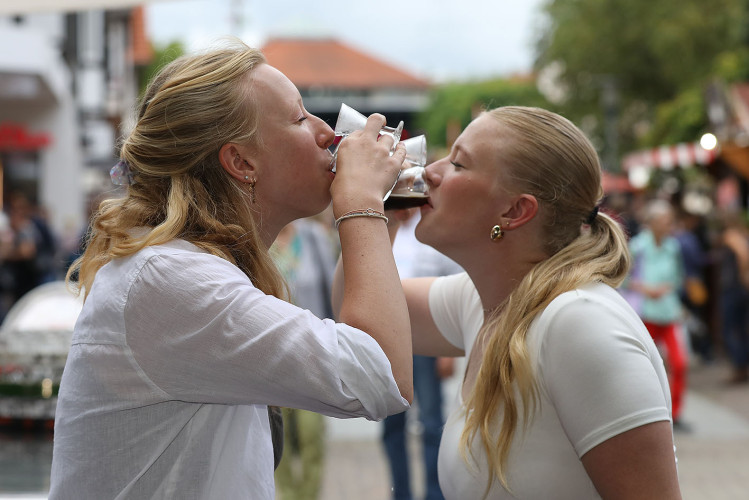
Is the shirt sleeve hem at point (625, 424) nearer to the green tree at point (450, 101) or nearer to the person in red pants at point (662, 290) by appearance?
the person in red pants at point (662, 290)

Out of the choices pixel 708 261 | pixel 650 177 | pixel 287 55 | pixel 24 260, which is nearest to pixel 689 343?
pixel 708 261

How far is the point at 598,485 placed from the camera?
6.24 feet

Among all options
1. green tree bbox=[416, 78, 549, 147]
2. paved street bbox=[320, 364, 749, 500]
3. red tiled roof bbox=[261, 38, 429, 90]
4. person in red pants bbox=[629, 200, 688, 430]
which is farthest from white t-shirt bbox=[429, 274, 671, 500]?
red tiled roof bbox=[261, 38, 429, 90]

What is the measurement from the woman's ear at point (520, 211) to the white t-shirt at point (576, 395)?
27 cm

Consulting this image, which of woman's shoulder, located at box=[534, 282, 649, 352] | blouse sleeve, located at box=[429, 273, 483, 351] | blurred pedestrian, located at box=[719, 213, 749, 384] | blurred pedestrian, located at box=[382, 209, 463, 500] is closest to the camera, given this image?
woman's shoulder, located at box=[534, 282, 649, 352]

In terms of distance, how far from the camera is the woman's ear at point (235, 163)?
1875 millimetres

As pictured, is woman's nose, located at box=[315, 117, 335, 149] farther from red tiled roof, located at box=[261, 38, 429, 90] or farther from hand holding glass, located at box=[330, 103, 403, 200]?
red tiled roof, located at box=[261, 38, 429, 90]

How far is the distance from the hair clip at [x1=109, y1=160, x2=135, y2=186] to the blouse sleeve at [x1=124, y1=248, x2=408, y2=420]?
385mm

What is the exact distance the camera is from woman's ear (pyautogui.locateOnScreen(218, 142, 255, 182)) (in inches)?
73.8

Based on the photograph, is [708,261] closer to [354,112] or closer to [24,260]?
[24,260]

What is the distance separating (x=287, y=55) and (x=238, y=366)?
8667 centimetres

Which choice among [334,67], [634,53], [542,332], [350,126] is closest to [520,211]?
[542,332]

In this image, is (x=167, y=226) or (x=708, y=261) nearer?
(x=167, y=226)

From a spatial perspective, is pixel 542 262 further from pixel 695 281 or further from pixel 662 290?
pixel 695 281
